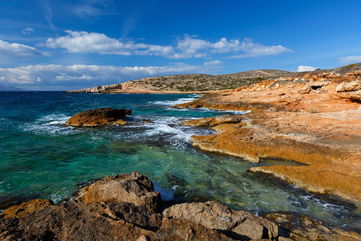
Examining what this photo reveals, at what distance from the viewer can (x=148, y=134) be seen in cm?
1891

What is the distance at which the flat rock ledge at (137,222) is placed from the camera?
4.07m

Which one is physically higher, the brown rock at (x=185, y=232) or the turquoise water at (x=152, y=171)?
the brown rock at (x=185, y=232)

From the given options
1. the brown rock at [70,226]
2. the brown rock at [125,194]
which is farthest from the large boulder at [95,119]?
the brown rock at [70,226]

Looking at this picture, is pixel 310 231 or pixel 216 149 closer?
pixel 310 231

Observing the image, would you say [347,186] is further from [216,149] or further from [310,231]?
[216,149]

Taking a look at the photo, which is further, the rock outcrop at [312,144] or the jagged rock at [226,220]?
the rock outcrop at [312,144]

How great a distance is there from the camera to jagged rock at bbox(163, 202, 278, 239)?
16.4 ft

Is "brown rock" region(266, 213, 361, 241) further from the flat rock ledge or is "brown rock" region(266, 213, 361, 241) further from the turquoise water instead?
the turquoise water

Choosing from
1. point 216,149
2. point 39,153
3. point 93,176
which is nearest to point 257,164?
point 216,149

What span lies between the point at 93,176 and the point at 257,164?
28.2 feet

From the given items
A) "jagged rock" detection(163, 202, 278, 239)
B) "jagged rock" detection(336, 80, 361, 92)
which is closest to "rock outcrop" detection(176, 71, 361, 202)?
"jagged rock" detection(336, 80, 361, 92)

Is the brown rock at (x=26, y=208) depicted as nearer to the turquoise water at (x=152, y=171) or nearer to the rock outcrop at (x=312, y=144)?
the turquoise water at (x=152, y=171)

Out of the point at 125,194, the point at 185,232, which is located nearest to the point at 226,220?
the point at 185,232

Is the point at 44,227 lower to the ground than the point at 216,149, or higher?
higher
